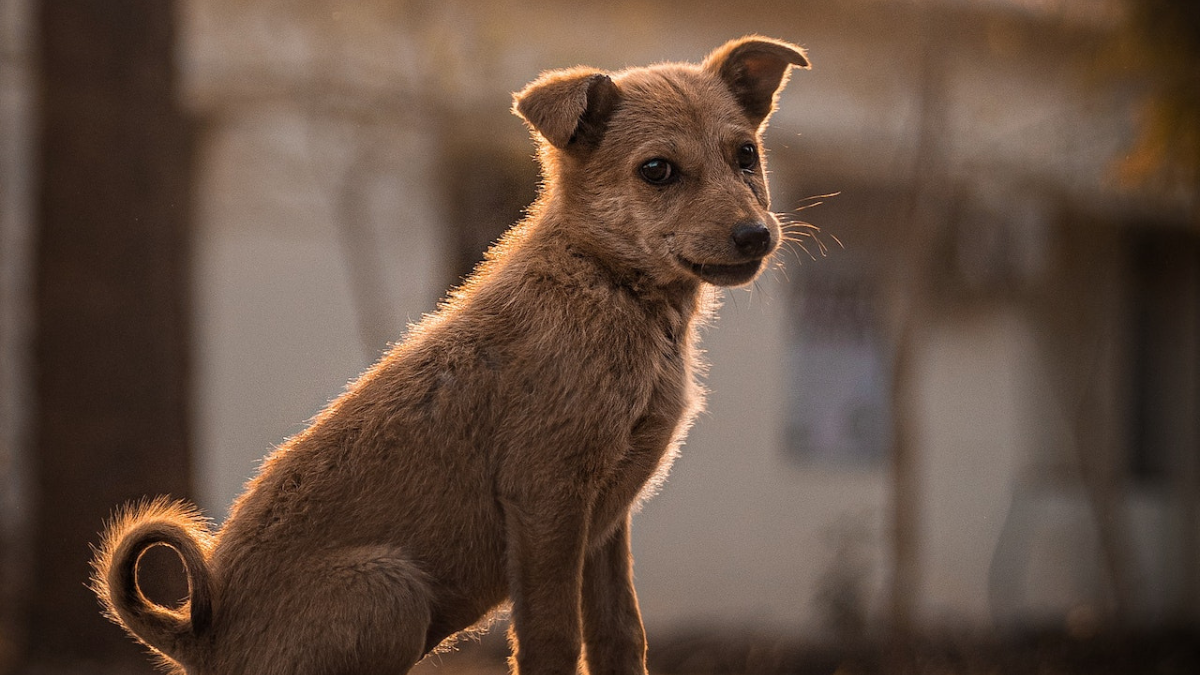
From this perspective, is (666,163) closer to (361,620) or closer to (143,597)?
(361,620)

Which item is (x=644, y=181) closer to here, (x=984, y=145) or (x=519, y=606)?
(x=519, y=606)

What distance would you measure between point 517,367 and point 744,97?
0.85 m

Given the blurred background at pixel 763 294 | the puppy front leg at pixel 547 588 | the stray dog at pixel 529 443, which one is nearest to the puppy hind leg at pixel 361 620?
the stray dog at pixel 529 443

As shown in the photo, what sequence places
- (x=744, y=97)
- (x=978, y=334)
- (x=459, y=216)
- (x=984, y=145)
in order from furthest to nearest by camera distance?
(x=978, y=334), (x=984, y=145), (x=459, y=216), (x=744, y=97)

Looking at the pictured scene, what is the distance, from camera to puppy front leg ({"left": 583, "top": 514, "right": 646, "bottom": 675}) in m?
2.49

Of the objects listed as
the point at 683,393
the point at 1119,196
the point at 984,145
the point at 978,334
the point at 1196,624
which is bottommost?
the point at 1196,624

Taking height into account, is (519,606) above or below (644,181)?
below

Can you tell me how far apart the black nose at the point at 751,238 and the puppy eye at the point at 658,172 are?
216mm

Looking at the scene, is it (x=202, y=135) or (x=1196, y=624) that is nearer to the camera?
(x=202, y=135)

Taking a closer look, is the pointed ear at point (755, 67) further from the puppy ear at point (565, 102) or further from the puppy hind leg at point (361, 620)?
the puppy hind leg at point (361, 620)

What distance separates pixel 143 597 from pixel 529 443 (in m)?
0.80

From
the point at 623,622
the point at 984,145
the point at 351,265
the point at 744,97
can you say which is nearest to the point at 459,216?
the point at 351,265

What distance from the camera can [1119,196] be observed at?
9188mm

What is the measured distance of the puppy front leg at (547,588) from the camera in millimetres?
2211
